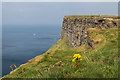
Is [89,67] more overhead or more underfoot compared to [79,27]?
more underfoot

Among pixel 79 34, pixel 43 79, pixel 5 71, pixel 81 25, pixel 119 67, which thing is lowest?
pixel 5 71

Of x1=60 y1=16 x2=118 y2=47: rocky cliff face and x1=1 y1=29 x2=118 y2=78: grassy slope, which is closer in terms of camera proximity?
x1=1 y1=29 x2=118 y2=78: grassy slope

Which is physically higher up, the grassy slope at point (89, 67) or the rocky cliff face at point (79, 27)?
the rocky cliff face at point (79, 27)

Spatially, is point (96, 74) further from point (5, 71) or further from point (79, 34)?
point (5, 71)

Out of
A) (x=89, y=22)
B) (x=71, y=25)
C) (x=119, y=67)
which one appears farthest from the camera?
(x=71, y=25)

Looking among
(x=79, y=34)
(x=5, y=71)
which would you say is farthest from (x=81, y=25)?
(x=5, y=71)

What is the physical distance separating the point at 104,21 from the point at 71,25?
2069 centimetres

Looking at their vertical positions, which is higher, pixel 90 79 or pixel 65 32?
pixel 65 32

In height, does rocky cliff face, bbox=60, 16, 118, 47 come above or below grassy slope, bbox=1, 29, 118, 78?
above

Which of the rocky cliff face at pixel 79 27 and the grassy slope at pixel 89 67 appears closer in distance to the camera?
the grassy slope at pixel 89 67

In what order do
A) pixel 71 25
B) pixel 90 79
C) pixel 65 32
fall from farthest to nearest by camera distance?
pixel 65 32, pixel 71 25, pixel 90 79

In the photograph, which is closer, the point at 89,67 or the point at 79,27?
the point at 89,67

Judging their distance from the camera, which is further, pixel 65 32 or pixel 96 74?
pixel 65 32

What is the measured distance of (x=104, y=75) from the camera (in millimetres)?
4133
